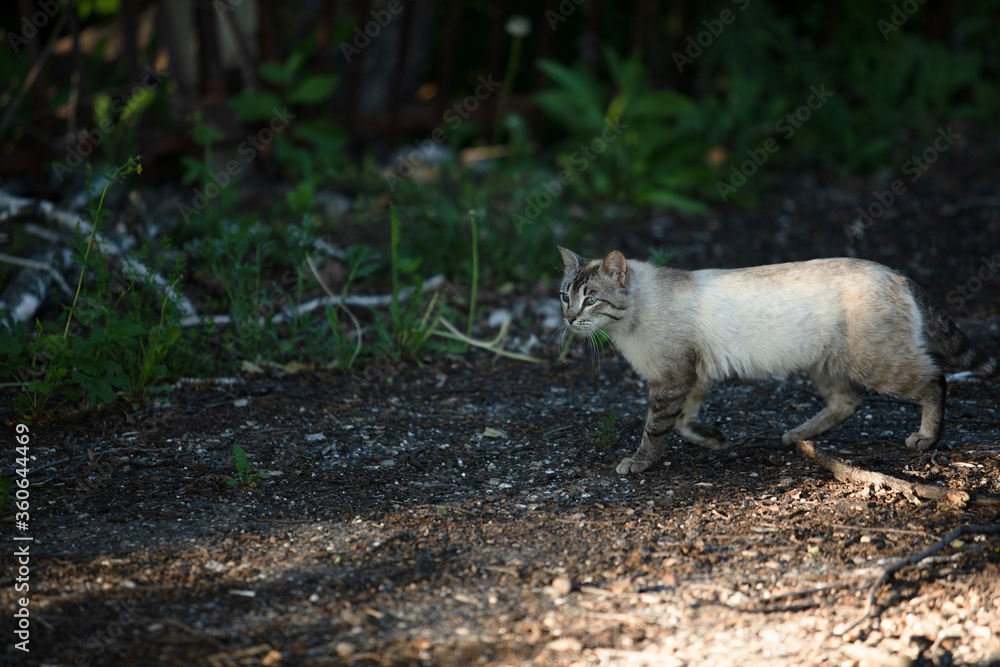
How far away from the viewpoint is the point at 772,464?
12.4ft

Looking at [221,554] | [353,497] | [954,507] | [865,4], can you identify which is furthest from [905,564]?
[865,4]

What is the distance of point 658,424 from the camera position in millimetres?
3768

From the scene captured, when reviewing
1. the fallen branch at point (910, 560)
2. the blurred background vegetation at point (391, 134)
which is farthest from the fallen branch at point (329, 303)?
the fallen branch at point (910, 560)

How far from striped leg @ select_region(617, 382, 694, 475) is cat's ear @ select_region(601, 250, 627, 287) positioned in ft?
1.68

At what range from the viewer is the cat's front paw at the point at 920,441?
374cm

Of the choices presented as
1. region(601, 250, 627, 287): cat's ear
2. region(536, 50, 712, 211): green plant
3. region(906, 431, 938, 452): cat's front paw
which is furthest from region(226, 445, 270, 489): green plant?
region(536, 50, 712, 211): green plant

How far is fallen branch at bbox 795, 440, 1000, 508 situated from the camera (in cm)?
323

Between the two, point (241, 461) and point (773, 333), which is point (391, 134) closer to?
point (241, 461)

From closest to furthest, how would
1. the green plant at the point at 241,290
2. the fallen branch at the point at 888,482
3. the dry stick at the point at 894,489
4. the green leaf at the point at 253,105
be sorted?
the dry stick at the point at 894,489, the fallen branch at the point at 888,482, the green plant at the point at 241,290, the green leaf at the point at 253,105

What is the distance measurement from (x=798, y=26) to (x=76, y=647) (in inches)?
386

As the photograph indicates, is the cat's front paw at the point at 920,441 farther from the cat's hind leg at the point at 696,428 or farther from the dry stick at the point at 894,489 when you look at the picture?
the cat's hind leg at the point at 696,428

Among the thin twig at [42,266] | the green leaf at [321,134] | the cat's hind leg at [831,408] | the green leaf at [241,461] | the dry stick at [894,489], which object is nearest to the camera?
the dry stick at [894,489]

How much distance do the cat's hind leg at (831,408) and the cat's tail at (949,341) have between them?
0.40 m

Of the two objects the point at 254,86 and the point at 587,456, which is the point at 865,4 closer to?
the point at 254,86
